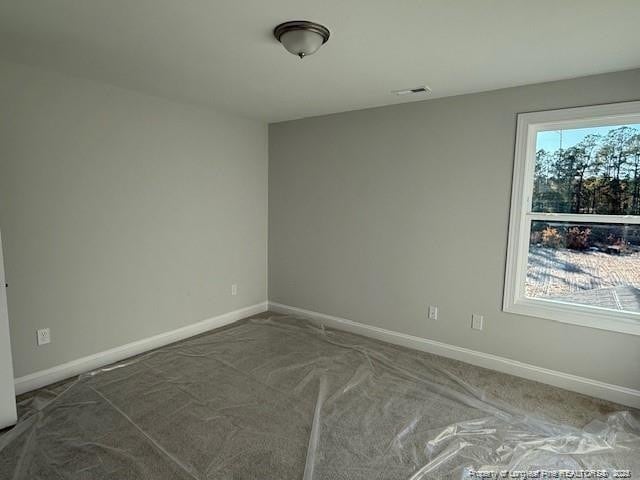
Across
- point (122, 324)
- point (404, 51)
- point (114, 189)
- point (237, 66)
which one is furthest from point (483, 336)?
point (114, 189)

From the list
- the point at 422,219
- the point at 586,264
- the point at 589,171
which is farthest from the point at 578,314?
the point at 422,219

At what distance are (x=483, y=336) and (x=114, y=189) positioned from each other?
3486mm

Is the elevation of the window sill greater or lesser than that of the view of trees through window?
lesser

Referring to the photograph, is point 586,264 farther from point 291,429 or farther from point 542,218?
point 291,429

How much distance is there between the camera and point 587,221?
8.87 feet

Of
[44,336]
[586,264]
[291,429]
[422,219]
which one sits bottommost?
[291,429]

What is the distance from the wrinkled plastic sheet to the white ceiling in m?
2.35

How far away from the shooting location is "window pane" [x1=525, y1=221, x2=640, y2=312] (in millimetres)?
2594

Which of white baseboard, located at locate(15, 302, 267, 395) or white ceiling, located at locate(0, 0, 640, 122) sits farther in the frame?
white baseboard, located at locate(15, 302, 267, 395)

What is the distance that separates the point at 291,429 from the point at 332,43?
239 cm

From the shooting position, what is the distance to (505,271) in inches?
117

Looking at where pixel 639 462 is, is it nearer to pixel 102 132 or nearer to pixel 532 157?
pixel 532 157

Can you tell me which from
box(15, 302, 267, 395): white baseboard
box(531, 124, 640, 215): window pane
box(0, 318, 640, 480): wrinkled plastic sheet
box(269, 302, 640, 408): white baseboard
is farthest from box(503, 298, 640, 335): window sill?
box(15, 302, 267, 395): white baseboard

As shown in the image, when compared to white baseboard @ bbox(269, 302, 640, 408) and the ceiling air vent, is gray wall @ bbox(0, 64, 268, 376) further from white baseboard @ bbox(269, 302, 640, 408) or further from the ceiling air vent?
the ceiling air vent
